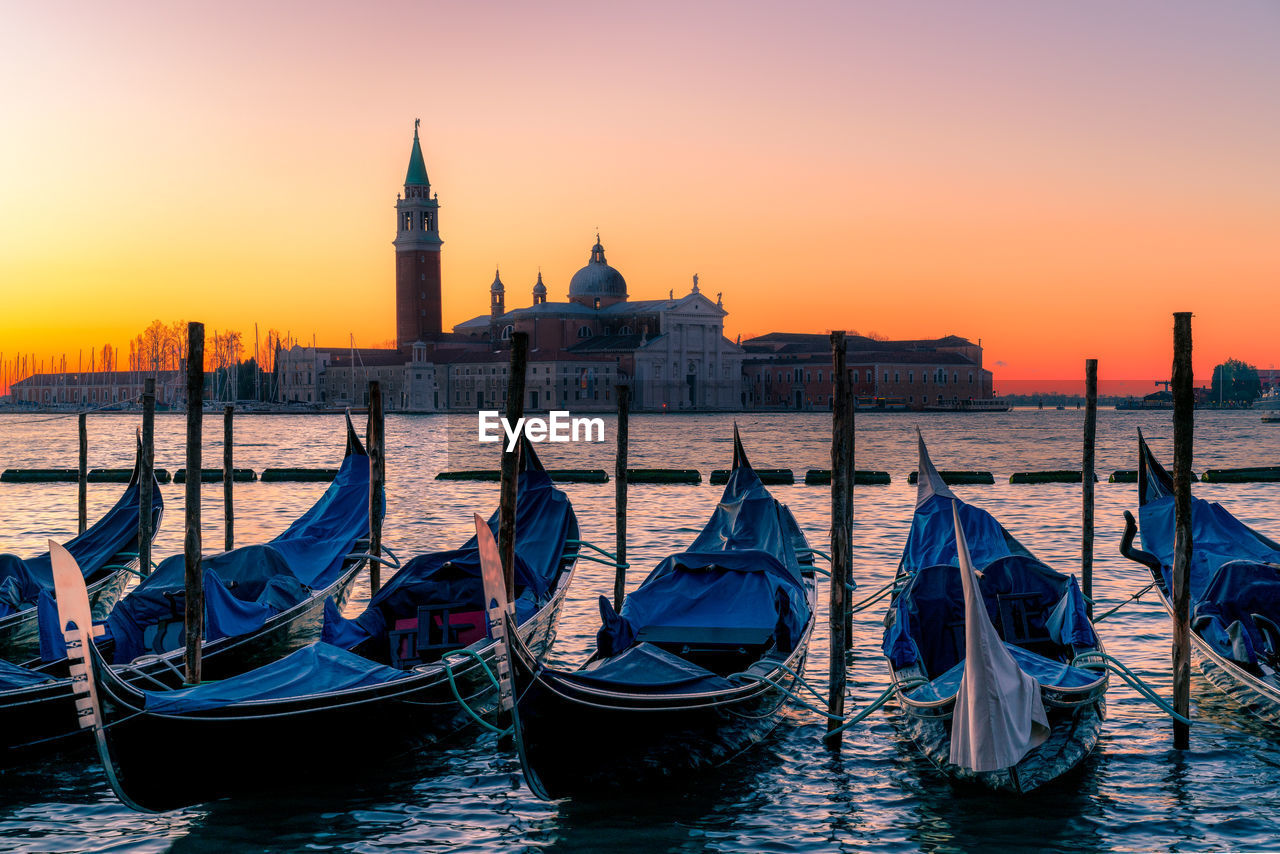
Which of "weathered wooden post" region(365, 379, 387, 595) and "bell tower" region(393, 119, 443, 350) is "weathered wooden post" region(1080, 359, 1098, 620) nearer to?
"weathered wooden post" region(365, 379, 387, 595)

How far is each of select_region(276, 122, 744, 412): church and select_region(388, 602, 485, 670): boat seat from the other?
71.4 metres

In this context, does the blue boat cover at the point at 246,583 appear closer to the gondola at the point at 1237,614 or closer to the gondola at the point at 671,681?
the gondola at the point at 671,681

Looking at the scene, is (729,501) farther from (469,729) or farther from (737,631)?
(469,729)

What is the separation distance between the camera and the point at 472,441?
52.4m

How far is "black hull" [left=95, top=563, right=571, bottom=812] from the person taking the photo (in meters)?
4.97

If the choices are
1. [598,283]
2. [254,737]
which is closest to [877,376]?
[598,283]

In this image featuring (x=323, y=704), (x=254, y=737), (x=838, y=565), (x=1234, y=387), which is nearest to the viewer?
(x=254, y=737)

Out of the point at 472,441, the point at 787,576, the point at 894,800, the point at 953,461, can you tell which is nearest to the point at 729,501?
the point at 787,576

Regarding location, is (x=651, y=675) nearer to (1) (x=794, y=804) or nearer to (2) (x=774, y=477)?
(1) (x=794, y=804)

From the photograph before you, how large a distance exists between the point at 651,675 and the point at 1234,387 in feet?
442

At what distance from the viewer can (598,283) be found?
85562 millimetres


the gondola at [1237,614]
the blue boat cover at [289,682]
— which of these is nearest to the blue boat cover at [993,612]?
the gondola at [1237,614]

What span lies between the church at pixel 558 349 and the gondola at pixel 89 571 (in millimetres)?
68196

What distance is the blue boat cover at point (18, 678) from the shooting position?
5.88 metres
